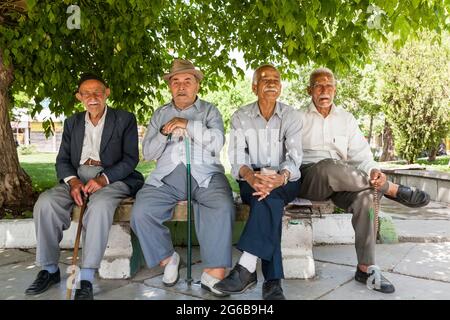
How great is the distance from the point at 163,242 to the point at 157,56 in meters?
3.86

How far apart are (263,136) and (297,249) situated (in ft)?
3.40

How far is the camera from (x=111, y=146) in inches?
159

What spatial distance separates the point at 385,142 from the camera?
2275cm

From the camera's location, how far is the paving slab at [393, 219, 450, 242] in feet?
17.1

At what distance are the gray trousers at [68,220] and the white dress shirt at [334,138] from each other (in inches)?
68.3

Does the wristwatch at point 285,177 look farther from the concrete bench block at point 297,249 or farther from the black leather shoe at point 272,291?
the black leather shoe at point 272,291

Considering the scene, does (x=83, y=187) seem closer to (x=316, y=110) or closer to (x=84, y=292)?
(x=84, y=292)

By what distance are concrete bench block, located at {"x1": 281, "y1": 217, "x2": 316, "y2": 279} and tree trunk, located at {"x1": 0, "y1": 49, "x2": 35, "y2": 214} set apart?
355 centimetres

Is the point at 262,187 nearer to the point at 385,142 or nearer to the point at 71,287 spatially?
the point at 71,287

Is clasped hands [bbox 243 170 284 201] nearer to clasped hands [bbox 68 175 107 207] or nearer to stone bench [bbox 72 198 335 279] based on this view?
stone bench [bbox 72 198 335 279]

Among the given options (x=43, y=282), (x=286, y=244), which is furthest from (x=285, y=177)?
(x=43, y=282)

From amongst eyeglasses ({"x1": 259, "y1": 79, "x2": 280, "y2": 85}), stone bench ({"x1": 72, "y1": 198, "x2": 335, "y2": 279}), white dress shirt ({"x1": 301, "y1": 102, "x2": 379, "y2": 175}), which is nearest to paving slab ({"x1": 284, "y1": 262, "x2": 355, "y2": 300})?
stone bench ({"x1": 72, "y1": 198, "x2": 335, "y2": 279})

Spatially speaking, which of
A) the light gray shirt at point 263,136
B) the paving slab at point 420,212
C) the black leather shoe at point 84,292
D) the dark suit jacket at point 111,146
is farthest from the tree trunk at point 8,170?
the paving slab at point 420,212

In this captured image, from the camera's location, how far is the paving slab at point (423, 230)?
5.21 metres
